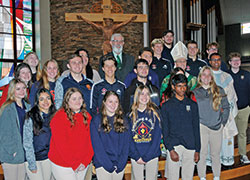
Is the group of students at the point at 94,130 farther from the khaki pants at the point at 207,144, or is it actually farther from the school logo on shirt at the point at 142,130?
the khaki pants at the point at 207,144

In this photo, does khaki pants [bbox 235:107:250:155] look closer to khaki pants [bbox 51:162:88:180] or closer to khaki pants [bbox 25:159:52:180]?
khaki pants [bbox 51:162:88:180]

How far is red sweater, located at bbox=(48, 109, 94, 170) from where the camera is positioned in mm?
2383

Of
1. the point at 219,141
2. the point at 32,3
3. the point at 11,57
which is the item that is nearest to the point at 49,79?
the point at 219,141

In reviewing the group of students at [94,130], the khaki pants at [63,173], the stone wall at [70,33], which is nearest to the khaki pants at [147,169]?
the group of students at [94,130]

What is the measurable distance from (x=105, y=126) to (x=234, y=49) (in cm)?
941

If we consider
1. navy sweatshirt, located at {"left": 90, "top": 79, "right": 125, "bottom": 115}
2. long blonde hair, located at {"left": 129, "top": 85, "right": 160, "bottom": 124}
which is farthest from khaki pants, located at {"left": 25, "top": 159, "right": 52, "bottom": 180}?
long blonde hair, located at {"left": 129, "top": 85, "right": 160, "bottom": 124}

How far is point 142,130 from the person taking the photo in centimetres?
263

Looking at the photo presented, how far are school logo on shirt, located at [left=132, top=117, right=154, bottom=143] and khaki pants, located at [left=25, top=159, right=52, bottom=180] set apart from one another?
814mm

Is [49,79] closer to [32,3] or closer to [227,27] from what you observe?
[32,3]

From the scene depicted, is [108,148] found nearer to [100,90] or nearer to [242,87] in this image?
[100,90]

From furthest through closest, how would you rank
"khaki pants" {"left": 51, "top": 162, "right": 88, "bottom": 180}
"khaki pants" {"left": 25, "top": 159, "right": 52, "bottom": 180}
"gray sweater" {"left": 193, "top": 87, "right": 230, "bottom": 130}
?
"gray sweater" {"left": 193, "top": 87, "right": 230, "bottom": 130} → "khaki pants" {"left": 25, "top": 159, "right": 52, "bottom": 180} → "khaki pants" {"left": 51, "top": 162, "right": 88, "bottom": 180}

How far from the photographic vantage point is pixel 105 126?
8.08ft

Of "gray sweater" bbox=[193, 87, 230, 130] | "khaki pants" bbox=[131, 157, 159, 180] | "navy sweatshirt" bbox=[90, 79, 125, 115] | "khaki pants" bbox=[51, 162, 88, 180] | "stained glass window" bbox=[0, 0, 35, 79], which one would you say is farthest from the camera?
"stained glass window" bbox=[0, 0, 35, 79]

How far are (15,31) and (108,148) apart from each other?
234 inches
